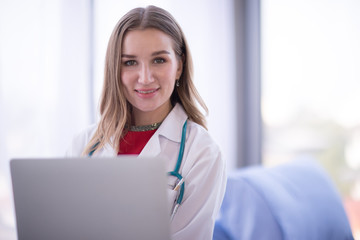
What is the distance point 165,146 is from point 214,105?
110cm

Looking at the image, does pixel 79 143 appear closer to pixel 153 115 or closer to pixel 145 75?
pixel 153 115

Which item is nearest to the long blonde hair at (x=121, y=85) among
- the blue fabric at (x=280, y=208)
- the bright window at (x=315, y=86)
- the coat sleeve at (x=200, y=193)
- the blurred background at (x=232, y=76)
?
the coat sleeve at (x=200, y=193)

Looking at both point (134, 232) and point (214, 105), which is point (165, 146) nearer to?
point (134, 232)

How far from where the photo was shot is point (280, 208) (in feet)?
4.50

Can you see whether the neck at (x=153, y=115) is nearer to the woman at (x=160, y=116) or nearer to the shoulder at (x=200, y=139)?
the woman at (x=160, y=116)

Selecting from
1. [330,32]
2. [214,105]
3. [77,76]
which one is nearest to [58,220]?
[77,76]

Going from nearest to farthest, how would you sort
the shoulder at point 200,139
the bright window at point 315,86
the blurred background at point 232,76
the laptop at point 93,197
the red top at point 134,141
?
the laptop at point 93,197 → the shoulder at point 200,139 → the red top at point 134,141 → the blurred background at point 232,76 → the bright window at point 315,86

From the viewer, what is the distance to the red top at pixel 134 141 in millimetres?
1299

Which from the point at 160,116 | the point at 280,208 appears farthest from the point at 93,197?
the point at 280,208

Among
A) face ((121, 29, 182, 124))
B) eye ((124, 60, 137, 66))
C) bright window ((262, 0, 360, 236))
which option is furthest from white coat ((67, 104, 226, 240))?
bright window ((262, 0, 360, 236))

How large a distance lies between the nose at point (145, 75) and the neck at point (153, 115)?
0.18 meters

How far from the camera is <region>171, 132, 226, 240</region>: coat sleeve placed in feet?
3.54

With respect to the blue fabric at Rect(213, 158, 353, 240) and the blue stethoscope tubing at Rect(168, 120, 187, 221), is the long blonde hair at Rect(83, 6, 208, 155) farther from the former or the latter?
the blue fabric at Rect(213, 158, 353, 240)

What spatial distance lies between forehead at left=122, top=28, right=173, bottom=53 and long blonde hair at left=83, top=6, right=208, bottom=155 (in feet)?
0.06
